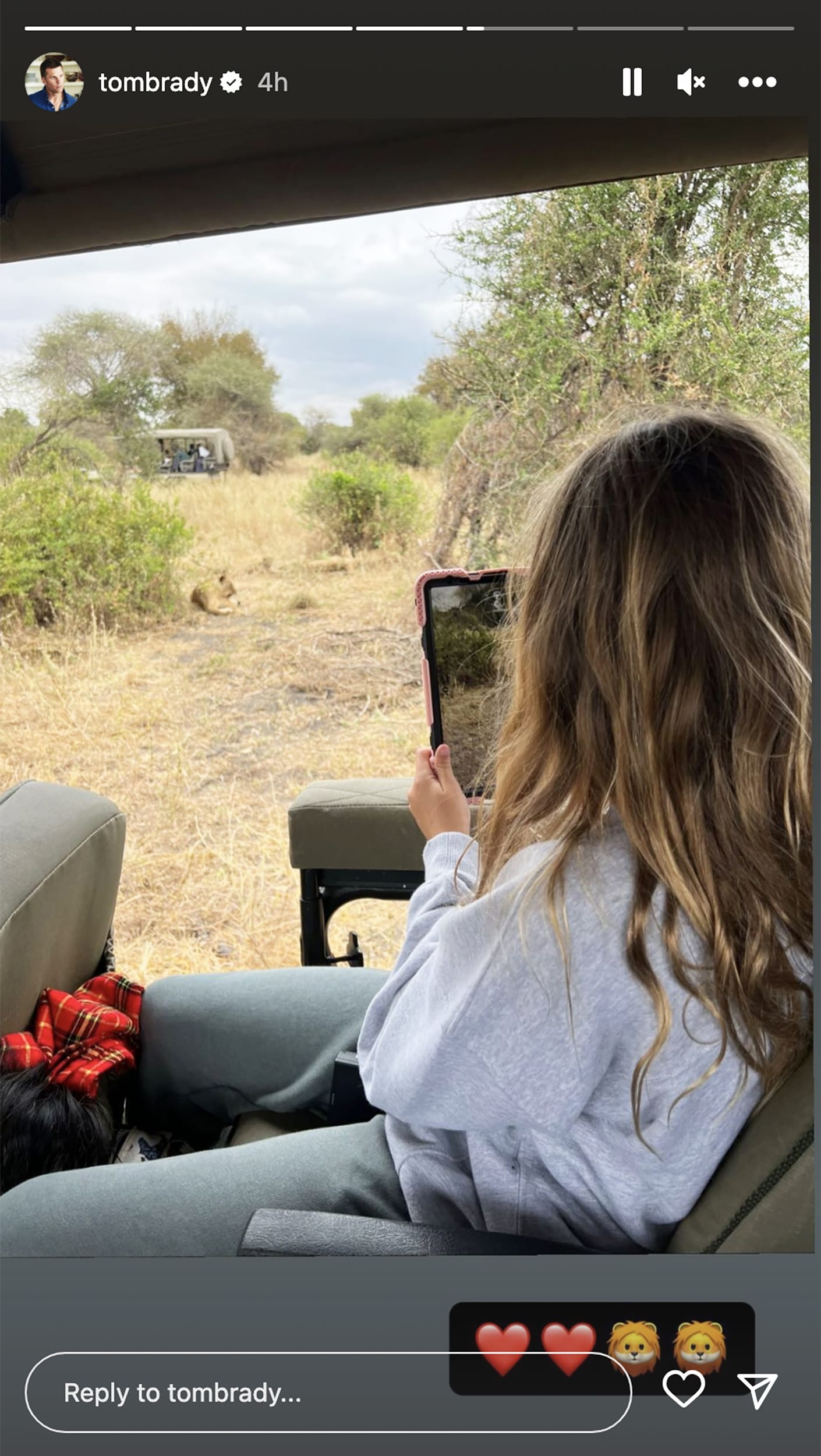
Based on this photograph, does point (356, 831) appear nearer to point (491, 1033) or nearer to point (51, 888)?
point (51, 888)

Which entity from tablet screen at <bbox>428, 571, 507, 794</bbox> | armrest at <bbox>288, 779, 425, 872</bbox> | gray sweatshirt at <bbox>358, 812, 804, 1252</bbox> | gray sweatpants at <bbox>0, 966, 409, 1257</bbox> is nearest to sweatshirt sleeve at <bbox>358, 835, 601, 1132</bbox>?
Result: gray sweatshirt at <bbox>358, 812, 804, 1252</bbox>

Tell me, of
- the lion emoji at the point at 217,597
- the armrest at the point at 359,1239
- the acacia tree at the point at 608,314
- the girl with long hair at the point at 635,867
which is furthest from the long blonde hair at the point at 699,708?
the lion emoji at the point at 217,597

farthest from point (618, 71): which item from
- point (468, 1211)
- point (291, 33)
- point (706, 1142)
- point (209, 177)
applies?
point (468, 1211)

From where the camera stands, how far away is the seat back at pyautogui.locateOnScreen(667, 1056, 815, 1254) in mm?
543

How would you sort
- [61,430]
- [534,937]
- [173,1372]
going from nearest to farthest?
[173,1372], [534,937], [61,430]

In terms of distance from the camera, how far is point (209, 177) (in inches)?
31.6

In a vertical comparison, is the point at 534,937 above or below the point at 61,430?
below

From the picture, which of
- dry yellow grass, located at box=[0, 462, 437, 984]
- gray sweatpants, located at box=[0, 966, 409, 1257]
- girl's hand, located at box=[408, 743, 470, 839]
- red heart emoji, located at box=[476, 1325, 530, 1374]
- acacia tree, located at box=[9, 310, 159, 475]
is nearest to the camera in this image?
red heart emoji, located at box=[476, 1325, 530, 1374]

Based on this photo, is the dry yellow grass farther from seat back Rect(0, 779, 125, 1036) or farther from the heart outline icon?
the heart outline icon

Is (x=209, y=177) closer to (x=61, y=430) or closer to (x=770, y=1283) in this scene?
(x=770, y=1283)

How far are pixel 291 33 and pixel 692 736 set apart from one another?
41 centimetres

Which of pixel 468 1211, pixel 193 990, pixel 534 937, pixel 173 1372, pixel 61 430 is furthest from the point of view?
pixel 61 430

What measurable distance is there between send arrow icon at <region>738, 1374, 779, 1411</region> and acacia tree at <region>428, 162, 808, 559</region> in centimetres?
212

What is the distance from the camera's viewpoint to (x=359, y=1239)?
626 millimetres
